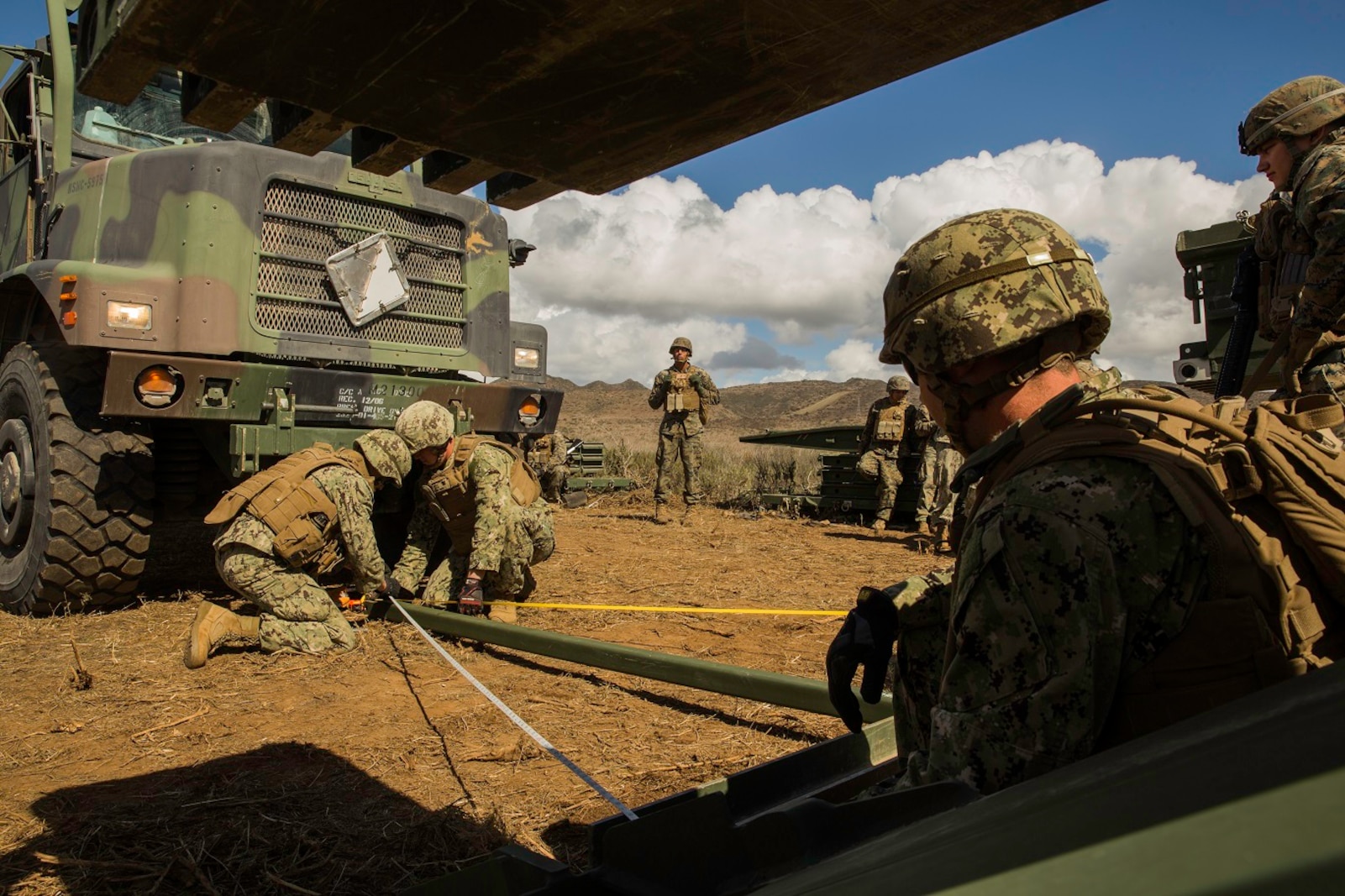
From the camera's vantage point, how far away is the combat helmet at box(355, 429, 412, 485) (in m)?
5.05

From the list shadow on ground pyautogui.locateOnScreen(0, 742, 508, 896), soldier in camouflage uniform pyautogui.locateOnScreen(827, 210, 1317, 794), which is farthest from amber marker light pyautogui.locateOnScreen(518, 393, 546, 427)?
soldier in camouflage uniform pyautogui.locateOnScreen(827, 210, 1317, 794)

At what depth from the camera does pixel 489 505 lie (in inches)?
206

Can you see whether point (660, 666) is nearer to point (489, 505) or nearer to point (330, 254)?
point (489, 505)

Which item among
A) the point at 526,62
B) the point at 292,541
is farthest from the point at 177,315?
the point at 526,62

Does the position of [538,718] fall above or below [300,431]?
below

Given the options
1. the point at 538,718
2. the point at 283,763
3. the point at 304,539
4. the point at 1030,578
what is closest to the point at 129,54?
the point at 1030,578

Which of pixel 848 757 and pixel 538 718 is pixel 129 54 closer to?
pixel 848 757

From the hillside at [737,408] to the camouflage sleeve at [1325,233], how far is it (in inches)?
1338

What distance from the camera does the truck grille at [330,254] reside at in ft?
18.1

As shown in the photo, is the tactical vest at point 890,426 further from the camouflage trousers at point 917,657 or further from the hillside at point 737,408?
the hillside at point 737,408

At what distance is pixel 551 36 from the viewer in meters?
1.78

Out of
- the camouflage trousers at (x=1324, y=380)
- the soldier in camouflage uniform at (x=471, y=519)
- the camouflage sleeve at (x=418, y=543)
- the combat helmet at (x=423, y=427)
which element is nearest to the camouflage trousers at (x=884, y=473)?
the soldier in camouflage uniform at (x=471, y=519)

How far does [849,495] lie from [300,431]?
23.5ft

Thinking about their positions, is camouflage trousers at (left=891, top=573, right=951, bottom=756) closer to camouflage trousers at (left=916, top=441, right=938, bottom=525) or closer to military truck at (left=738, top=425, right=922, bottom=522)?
camouflage trousers at (left=916, top=441, right=938, bottom=525)
